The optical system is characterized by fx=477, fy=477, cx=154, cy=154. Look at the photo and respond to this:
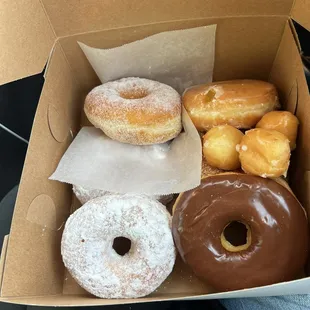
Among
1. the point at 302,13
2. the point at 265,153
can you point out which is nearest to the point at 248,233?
the point at 265,153

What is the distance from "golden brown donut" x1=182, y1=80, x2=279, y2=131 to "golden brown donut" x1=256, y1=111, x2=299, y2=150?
6 cm

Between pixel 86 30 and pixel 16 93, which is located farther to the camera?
pixel 16 93

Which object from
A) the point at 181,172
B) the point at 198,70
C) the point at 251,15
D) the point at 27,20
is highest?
the point at 27,20

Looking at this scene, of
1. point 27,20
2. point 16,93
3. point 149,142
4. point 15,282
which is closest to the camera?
point 15,282

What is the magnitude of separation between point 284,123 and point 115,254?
490 mm

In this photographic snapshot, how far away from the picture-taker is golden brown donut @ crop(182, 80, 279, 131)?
1141 mm

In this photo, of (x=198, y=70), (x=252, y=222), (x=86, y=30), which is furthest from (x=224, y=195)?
(x=86, y=30)

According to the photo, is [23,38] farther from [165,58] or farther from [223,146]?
[223,146]

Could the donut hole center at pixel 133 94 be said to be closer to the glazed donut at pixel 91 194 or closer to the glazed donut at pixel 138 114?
the glazed donut at pixel 138 114

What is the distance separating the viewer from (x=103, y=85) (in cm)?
124

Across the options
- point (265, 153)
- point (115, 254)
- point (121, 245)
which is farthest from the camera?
point (121, 245)

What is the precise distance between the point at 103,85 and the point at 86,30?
147 millimetres

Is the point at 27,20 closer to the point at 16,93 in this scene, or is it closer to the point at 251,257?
the point at 16,93

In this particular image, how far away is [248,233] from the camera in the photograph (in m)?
1.07
